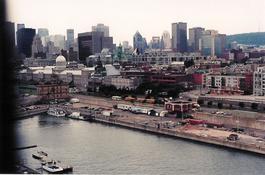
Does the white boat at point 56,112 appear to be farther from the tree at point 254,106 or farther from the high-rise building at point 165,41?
the high-rise building at point 165,41

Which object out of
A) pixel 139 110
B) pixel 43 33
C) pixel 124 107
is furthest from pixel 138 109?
pixel 43 33

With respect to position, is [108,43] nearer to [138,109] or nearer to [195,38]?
[195,38]

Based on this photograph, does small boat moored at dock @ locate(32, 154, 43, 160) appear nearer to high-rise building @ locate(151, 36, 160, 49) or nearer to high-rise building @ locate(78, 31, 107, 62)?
high-rise building @ locate(151, 36, 160, 49)

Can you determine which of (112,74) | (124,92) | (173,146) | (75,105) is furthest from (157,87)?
(173,146)

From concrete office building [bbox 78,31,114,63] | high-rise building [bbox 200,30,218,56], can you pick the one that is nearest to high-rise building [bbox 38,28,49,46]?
concrete office building [bbox 78,31,114,63]

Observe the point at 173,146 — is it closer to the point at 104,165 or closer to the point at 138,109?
the point at 104,165

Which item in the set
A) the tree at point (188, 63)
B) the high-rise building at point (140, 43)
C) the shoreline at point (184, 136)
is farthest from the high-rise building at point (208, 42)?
the shoreline at point (184, 136)
